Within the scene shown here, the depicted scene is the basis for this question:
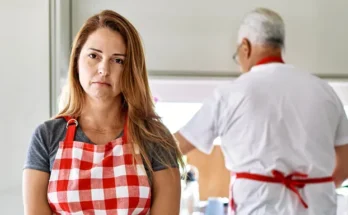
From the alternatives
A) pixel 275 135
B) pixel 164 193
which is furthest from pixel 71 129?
pixel 275 135

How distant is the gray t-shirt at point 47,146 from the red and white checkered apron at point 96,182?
2 centimetres

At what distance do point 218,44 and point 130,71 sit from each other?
60 centimetres

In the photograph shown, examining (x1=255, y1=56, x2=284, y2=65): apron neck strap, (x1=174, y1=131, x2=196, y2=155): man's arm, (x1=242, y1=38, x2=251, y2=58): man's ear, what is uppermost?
(x1=242, y1=38, x2=251, y2=58): man's ear

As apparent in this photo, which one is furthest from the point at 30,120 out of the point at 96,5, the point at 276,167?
the point at 276,167

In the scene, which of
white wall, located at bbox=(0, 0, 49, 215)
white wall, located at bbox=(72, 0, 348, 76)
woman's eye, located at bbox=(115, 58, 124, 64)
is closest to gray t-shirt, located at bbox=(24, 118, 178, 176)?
woman's eye, located at bbox=(115, 58, 124, 64)

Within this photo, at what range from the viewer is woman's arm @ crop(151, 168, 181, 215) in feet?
3.53

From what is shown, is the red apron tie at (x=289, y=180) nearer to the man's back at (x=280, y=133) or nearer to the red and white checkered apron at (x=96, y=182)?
the man's back at (x=280, y=133)

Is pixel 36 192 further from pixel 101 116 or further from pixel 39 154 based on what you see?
pixel 101 116

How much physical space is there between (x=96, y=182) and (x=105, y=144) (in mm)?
87

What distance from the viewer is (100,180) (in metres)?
1.06

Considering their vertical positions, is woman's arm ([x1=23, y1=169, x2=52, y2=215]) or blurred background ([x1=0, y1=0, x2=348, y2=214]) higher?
blurred background ([x1=0, y1=0, x2=348, y2=214])

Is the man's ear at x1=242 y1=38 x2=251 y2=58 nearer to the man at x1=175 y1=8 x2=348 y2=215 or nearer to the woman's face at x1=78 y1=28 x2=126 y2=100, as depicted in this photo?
the man at x1=175 y1=8 x2=348 y2=215

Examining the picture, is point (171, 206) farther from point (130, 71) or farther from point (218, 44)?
point (218, 44)

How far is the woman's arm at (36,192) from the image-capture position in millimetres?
1059
